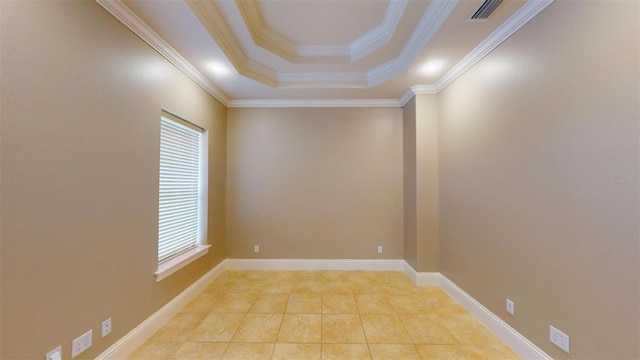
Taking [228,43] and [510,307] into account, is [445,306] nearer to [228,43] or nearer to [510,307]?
Answer: [510,307]

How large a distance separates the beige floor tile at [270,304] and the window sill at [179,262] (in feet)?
3.02

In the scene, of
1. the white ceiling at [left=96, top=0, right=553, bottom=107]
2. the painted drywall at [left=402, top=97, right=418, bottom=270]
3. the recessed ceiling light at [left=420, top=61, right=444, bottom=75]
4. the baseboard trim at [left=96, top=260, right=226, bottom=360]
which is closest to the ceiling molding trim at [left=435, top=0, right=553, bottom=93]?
the white ceiling at [left=96, top=0, right=553, bottom=107]

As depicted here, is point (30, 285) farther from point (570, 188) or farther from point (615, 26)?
point (615, 26)

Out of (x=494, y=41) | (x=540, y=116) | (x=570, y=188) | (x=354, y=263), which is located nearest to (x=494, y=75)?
(x=494, y=41)

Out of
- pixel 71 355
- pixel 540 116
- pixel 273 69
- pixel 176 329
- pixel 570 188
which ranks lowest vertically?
pixel 176 329

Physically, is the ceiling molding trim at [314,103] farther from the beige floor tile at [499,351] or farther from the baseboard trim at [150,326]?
the beige floor tile at [499,351]

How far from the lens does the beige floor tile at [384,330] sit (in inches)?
80.4

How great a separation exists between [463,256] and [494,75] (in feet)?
6.26

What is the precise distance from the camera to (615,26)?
4.21 ft

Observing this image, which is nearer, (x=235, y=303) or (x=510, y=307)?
(x=510, y=307)

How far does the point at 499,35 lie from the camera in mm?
2014

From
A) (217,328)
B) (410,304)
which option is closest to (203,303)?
(217,328)

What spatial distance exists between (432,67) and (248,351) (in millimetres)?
3422

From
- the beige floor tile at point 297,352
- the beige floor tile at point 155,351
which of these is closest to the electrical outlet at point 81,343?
the beige floor tile at point 155,351
